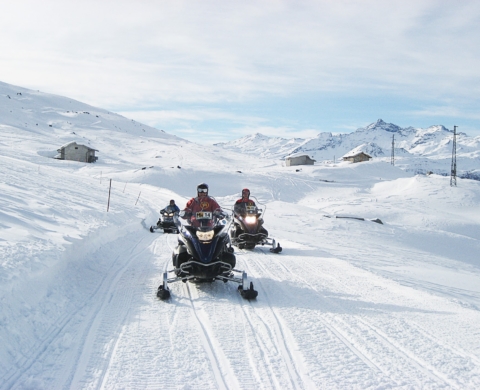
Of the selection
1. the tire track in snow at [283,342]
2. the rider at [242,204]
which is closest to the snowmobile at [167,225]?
the rider at [242,204]

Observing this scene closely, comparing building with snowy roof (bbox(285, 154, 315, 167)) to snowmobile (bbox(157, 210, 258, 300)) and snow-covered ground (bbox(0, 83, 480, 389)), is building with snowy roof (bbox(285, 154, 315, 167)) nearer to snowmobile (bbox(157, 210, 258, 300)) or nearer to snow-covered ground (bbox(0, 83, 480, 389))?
snow-covered ground (bbox(0, 83, 480, 389))

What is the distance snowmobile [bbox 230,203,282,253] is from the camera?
506 inches

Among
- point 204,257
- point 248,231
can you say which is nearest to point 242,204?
point 248,231

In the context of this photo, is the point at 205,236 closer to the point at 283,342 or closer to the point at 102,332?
the point at 102,332

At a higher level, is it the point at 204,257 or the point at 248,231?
the point at 204,257

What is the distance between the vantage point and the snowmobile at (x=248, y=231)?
12.8 metres

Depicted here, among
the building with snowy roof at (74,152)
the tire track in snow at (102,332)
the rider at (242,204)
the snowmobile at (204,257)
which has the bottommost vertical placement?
the tire track in snow at (102,332)

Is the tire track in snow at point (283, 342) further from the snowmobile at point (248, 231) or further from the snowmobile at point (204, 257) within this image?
the snowmobile at point (248, 231)

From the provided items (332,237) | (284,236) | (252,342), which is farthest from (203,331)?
(332,237)

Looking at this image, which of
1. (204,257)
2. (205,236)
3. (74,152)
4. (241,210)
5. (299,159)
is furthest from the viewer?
(299,159)

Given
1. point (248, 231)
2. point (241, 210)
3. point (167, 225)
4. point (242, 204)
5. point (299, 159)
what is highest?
point (299, 159)

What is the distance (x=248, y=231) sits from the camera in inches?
510

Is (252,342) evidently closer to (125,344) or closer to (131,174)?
(125,344)

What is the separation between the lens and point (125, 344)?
488 centimetres
